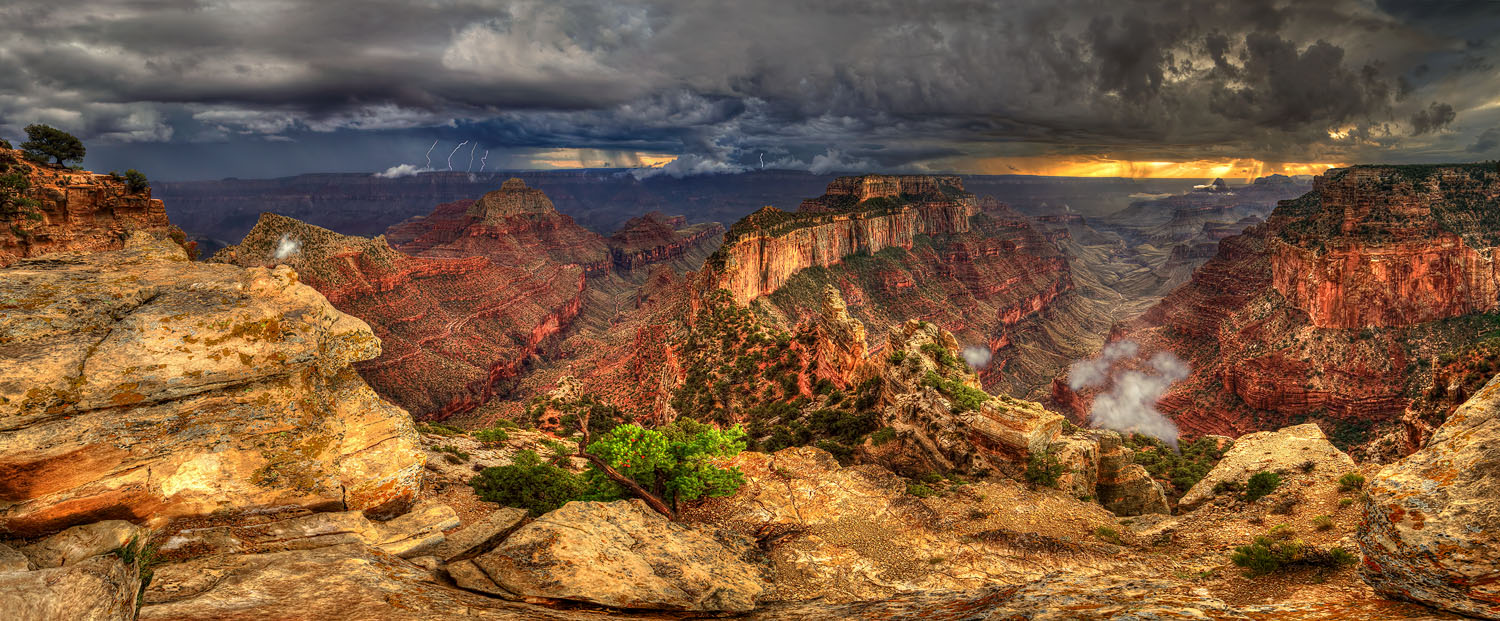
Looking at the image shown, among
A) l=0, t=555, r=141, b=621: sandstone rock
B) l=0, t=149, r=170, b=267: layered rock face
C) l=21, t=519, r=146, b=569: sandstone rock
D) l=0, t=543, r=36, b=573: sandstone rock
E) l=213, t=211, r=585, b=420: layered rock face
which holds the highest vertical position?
l=0, t=149, r=170, b=267: layered rock face

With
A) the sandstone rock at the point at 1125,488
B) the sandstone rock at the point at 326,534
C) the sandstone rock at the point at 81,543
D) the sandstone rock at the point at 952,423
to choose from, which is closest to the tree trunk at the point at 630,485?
the sandstone rock at the point at 326,534

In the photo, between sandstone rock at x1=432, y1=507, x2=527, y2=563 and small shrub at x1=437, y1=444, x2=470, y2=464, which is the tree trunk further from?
small shrub at x1=437, y1=444, x2=470, y2=464

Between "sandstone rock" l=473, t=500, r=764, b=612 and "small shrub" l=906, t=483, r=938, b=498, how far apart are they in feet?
38.4

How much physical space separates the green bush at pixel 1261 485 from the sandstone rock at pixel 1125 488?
652cm

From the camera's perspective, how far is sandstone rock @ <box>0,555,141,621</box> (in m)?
6.01

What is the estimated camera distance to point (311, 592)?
8.72 metres

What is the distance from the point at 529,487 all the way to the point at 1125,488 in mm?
29422

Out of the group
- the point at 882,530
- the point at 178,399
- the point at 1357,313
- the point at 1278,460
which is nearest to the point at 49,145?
the point at 178,399

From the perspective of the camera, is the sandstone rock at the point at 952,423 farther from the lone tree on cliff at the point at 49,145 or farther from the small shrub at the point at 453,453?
the lone tree on cliff at the point at 49,145

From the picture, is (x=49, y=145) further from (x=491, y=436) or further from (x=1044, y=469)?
(x=1044, y=469)

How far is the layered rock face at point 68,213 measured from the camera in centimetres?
2745

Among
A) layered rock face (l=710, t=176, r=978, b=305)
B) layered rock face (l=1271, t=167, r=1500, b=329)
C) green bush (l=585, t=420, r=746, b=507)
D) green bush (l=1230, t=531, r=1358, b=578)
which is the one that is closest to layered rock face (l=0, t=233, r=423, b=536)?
green bush (l=585, t=420, r=746, b=507)

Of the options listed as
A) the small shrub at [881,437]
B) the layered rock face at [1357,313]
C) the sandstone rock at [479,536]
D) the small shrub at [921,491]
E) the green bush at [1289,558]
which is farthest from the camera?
the layered rock face at [1357,313]

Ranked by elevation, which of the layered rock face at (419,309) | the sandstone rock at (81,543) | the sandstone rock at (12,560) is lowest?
the layered rock face at (419,309)
